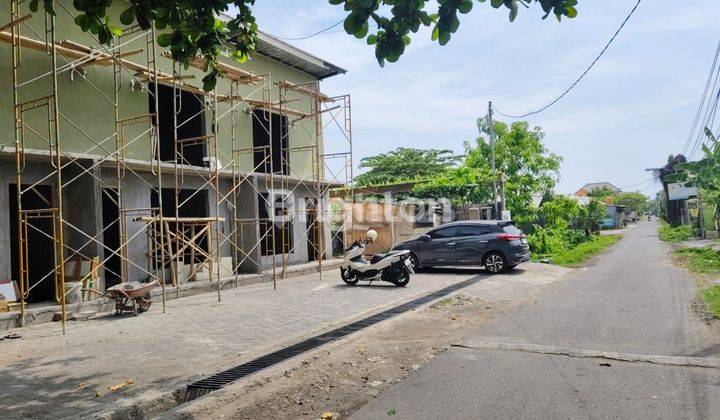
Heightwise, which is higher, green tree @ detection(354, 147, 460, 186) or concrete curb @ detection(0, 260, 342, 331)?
green tree @ detection(354, 147, 460, 186)

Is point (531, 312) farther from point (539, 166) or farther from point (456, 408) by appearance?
point (539, 166)

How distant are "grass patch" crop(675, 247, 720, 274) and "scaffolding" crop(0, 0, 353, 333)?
10.3 m

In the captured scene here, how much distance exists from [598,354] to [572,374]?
2.86 feet

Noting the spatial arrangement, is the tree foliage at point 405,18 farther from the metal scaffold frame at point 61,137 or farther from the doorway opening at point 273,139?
the doorway opening at point 273,139

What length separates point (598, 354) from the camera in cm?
568

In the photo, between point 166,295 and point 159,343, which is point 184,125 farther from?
point 159,343

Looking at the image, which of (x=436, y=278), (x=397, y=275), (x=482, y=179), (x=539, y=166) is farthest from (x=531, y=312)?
(x=539, y=166)

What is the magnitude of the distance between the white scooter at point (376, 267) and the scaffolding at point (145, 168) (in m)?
1.85

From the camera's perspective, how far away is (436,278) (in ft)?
44.3

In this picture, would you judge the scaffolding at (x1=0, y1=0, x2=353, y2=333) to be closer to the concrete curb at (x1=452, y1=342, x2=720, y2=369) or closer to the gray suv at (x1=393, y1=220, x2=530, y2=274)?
the gray suv at (x1=393, y1=220, x2=530, y2=274)

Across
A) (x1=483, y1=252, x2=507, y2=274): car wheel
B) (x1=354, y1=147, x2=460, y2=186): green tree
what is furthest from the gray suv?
(x1=354, y1=147, x2=460, y2=186): green tree

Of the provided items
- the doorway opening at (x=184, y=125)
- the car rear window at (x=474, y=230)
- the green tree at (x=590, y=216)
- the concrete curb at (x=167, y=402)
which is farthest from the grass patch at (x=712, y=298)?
the green tree at (x=590, y=216)

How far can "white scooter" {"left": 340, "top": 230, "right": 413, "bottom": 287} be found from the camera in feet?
39.1

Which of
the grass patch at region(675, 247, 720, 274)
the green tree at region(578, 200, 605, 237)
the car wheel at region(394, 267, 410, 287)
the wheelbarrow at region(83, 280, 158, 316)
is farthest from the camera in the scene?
the green tree at region(578, 200, 605, 237)
